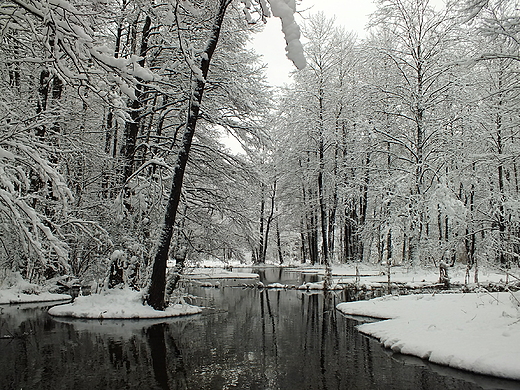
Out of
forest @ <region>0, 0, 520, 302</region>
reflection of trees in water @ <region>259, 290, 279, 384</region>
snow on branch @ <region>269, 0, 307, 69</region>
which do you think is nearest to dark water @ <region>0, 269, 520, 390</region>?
reflection of trees in water @ <region>259, 290, 279, 384</region>

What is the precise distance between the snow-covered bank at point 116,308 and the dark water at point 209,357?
1.63 feet

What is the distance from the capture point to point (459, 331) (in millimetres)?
7406

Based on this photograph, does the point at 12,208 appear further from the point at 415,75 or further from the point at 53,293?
the point at 415,75

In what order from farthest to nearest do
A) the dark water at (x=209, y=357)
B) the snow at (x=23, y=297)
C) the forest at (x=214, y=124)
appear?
the snow at (x=23, y=297) → the forest at (x=214, y=124) → the dark water at (x=209, y=357)

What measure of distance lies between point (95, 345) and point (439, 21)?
19822mm

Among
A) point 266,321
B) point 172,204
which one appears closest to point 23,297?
point 172,204

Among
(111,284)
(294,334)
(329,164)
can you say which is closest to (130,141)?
(111,284)

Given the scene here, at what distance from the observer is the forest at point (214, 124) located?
6.67 metres

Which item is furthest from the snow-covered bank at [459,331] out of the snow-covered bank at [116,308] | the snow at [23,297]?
the snow at [23,297]

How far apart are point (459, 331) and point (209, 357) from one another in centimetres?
467

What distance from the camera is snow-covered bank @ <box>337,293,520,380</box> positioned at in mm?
6051

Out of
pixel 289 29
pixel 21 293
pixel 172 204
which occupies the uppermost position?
pixel 289 29

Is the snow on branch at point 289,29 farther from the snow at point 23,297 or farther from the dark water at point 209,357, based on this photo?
the snow at point 23,297

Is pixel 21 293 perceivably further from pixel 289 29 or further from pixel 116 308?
pixel 289 29
